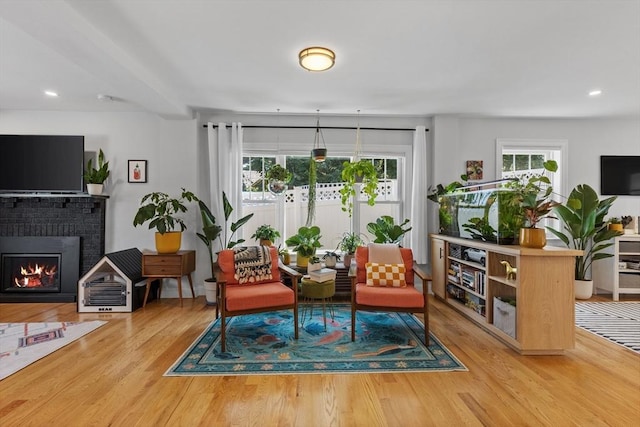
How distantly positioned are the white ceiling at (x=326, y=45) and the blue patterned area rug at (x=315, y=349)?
254 centimetres

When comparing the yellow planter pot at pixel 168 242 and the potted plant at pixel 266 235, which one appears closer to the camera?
the yellow planter pot at pixel 168 242

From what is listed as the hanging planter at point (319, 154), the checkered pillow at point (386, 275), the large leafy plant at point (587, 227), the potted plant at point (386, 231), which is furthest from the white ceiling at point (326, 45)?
the checkered pillow at point (386, 275)

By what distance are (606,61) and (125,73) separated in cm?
440

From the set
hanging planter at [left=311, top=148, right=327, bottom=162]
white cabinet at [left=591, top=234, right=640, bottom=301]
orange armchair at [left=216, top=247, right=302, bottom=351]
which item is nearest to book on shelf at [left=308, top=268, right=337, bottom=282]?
orange armchair at [left=216, top=247, right=302, bottom=351]

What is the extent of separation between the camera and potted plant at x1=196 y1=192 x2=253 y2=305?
13.7 ft

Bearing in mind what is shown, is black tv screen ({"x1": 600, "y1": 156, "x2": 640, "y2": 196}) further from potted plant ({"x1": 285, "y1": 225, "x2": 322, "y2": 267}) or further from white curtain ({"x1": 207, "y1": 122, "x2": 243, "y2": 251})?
white curtain ({"x1": 207, "y1": 122, "x2": 243, "y2": 251})

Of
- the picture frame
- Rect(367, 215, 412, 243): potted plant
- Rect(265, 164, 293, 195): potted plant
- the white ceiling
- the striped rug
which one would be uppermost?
the white ceiling

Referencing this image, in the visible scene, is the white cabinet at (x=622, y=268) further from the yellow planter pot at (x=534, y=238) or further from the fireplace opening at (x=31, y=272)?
the fireplace opening at (x=31, y=272)

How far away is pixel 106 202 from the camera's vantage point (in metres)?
4.63

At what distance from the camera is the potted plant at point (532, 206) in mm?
2840

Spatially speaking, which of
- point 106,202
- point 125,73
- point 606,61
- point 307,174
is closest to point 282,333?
point 307,174

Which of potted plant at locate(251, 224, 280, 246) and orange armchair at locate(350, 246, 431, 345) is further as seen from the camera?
potted plant at locate(251, 224, 280, 246)

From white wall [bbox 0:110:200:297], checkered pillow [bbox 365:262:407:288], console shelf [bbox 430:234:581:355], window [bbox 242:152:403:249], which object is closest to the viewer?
console shelf [bbox 430:234:581:355]

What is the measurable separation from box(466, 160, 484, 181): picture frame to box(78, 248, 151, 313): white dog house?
185 inches
